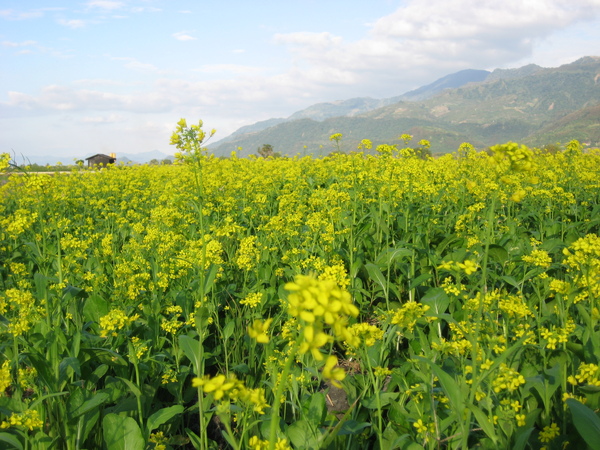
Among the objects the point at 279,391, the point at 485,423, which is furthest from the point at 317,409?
the point at 279,391

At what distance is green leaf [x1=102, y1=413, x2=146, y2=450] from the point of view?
2266 mm

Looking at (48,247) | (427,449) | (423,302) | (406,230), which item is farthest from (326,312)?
(48,247)

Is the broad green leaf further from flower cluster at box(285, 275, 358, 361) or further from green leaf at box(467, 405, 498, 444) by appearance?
flower cluster at box(285, 275, 358, 361)

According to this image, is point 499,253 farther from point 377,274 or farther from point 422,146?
point 422,146

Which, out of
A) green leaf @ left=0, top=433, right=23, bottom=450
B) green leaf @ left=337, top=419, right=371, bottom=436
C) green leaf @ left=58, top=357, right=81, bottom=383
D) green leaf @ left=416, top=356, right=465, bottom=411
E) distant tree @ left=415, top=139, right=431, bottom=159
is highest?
distant tree @ left=415, top=139, right=431, bottom=159

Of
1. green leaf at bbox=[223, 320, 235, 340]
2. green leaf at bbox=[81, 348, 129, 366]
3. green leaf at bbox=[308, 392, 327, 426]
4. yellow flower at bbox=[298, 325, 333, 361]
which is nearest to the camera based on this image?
yellow flower at bbox=[298, 325, 333, 361]

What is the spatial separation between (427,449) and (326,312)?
1770mm

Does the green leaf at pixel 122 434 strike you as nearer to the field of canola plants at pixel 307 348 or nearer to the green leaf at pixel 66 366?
the field of canola plants at pixel 307 348

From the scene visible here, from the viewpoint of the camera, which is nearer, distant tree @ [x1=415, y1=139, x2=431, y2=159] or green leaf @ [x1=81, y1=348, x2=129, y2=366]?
green leaf @ [x1=81, y1=348, x2=129, y2=366]

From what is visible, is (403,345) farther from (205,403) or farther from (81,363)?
(81,363)

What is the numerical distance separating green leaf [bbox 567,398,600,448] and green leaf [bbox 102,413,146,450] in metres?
2.23

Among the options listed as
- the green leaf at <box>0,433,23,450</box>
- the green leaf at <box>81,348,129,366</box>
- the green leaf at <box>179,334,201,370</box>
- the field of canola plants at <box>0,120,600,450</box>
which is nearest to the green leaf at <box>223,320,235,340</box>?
the field of canola plants at <box>0,120,600,450</box>

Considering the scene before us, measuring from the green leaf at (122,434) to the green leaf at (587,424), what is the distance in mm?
2226

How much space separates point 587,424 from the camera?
179 centimetres
